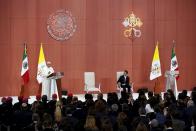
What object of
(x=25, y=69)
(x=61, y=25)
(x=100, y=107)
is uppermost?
(x=61, y=25)

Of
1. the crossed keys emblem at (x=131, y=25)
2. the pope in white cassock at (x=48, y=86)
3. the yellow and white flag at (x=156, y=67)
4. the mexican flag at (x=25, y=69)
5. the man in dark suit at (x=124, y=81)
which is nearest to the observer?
the pope in white cassock at (x=48, y=86)

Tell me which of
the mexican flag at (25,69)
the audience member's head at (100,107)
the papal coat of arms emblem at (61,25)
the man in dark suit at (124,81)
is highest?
the papal coat of arms emblem at (61,25)

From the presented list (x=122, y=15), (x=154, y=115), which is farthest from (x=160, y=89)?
(x=154, y=115)

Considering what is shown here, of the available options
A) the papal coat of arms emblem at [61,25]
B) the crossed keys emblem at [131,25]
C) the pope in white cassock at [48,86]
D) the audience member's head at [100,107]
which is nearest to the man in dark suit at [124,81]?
the pope in white cassock at [48,86]

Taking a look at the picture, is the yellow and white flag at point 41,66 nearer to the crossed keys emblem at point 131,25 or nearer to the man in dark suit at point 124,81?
the man in dark suit at point 124,81

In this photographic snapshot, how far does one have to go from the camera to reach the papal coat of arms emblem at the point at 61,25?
1725cm

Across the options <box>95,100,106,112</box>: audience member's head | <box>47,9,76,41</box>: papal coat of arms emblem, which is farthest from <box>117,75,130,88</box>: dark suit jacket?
<box>95,100,106,112</box>: audience member's head

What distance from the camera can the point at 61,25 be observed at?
56.7 feet

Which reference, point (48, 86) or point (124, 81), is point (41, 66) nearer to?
point (48, 86)

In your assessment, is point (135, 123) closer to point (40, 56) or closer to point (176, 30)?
point (40, 56)

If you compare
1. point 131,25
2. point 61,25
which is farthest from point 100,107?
point 131,25

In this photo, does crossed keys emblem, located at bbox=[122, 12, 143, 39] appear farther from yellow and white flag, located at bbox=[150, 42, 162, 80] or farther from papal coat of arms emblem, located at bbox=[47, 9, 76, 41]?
papal coat of arms emblem, located at bbox=[47, 9, 76, 41]

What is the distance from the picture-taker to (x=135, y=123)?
25.0 ft

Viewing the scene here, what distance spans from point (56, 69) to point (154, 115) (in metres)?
9.25
